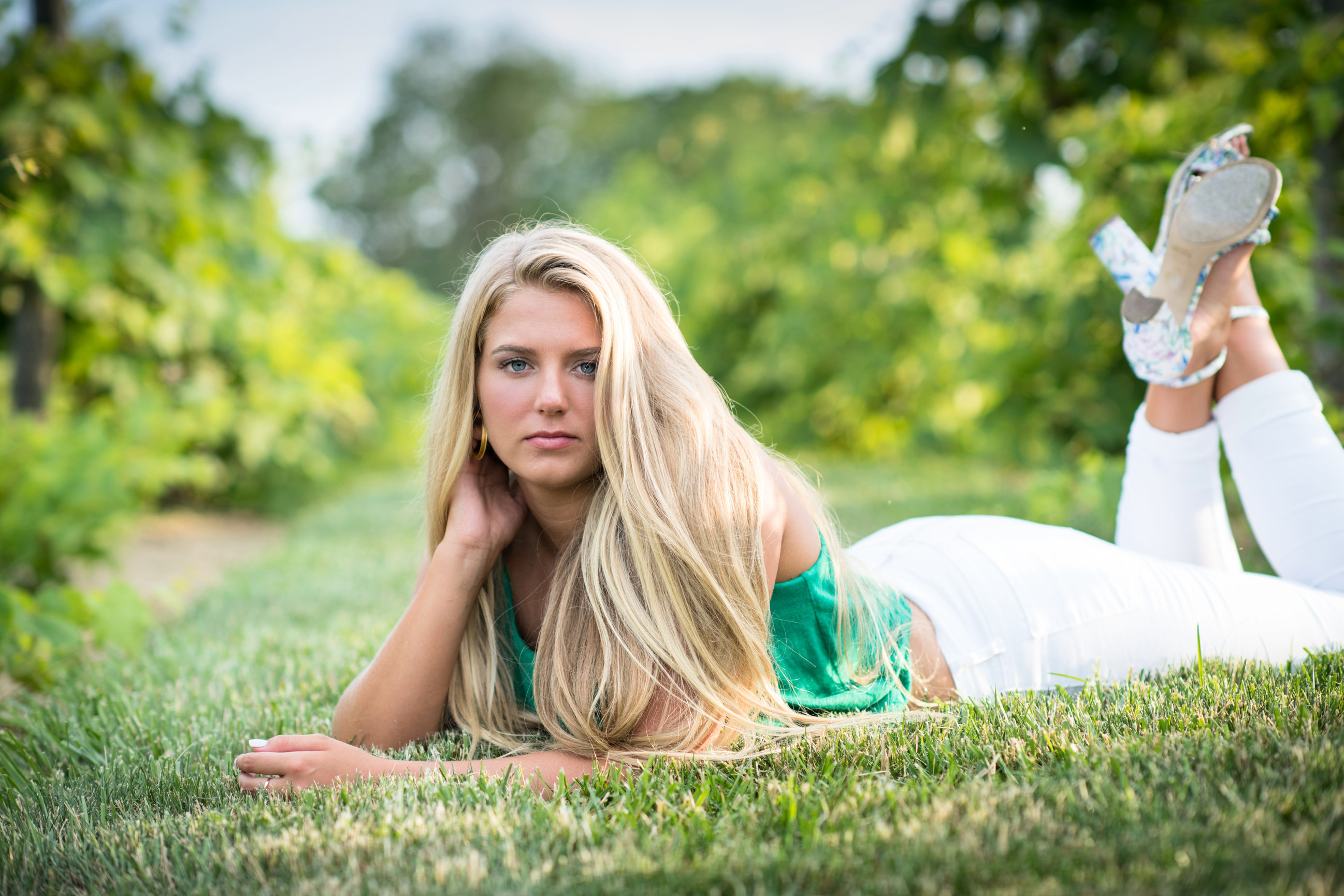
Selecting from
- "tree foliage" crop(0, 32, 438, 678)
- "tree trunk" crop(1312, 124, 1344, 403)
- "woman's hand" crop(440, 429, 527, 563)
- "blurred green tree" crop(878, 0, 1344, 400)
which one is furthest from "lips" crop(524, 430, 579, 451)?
"tree trunk" crop(1312, 124, 1344, 403)

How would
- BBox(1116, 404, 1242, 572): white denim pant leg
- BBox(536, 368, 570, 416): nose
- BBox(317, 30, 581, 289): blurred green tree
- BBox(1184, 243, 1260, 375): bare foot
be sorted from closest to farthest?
BBox(536, 368, 570, 416): nose → BBox(1184, 243, 1260, 375): bare foot → BBox(1116, 404, 1242, 572): white denim pant leg → BBox(317, 30, 581, 289): blurred green tree

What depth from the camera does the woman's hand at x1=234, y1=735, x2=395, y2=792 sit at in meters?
1.83

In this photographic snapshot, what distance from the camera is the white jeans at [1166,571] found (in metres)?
A: 2.34

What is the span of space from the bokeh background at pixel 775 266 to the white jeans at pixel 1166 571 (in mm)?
1177

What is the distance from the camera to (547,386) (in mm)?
1969

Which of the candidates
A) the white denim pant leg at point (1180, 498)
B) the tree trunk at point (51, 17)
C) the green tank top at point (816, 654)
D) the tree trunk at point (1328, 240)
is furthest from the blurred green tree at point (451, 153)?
the green tank top at point (816, 654)

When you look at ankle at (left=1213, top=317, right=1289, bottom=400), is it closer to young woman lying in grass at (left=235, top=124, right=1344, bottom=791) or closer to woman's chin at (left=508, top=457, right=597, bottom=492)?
young woman lying in grass at (left=235, top=124, right=1344, bottom=791)

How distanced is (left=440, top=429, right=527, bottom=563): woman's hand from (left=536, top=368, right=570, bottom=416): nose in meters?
0.37

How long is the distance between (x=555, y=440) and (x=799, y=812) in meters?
0.89

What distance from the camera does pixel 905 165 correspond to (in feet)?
27.5

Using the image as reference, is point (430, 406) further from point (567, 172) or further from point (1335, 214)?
point (567, 172)

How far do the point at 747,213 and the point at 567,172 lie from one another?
28569 millimetres

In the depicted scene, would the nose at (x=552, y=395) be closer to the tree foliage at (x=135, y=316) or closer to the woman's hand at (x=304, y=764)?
the woman's hand at (x=304, y=764)

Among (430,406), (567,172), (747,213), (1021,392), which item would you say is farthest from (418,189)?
(430,406)
